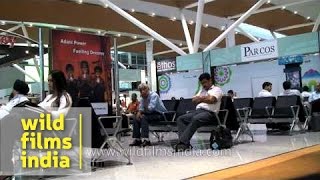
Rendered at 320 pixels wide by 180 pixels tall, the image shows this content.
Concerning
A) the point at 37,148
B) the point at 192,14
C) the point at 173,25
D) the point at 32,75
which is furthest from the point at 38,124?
the point at 32,75

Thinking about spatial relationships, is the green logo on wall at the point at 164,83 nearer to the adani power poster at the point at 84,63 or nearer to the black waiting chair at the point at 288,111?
the black waiting chair at the point at 288,111

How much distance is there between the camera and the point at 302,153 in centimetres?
556

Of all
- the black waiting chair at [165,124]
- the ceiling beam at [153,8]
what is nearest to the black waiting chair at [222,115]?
the black waiting chair at [165,124]

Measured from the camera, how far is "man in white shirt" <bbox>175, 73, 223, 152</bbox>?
20.8ft

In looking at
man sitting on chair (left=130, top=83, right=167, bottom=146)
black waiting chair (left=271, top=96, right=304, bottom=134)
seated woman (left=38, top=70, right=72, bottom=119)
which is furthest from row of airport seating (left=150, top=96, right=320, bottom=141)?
seated woman (left=38, top=70, right=72, bottom=119)

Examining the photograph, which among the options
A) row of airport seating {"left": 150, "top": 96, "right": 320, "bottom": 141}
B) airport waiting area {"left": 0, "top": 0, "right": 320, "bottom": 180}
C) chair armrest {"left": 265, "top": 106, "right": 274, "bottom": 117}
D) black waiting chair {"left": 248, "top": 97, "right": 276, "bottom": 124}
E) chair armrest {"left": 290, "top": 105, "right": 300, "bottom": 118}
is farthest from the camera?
chair armrest {"left": 265, "top": 106, "right": 274, "bottom": 117}

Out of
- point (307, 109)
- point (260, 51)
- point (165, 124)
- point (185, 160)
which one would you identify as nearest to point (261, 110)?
point (307, 109)

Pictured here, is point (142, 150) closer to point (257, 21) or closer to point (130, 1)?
point (130, 1)

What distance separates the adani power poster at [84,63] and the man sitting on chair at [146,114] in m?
0.85

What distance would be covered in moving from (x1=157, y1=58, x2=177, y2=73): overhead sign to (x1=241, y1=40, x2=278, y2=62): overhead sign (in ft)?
10.3

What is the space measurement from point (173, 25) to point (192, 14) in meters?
1.95

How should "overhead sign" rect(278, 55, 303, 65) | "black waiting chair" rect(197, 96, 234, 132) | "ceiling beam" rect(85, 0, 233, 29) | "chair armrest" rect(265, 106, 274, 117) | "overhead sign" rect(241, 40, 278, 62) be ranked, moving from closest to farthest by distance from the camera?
"black waiting chair" rect(197, 96, 234, 132) < "chair armrest" rect(265, 106, 274, 117) < "overhead sign" rect(278, 55, 303, 65) < "overhead sign" rect(241, 40, 278, 62) < "ceiling beam" rect(85, 0, 233, 29)

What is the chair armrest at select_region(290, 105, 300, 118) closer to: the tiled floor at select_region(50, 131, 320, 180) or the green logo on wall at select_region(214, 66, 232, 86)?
the tiled floor at select_region(50, 131, 320, 180)

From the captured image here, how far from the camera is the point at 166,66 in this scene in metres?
15.9
